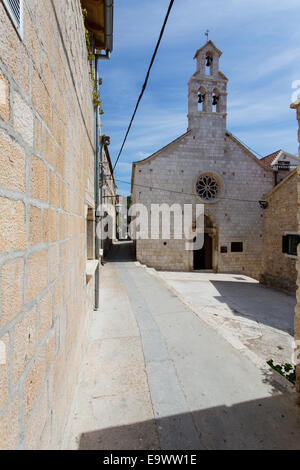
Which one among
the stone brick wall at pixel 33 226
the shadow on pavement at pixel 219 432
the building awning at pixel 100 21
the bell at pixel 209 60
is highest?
the bell at pixel 209 60

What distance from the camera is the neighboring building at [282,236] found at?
10578 millimetres

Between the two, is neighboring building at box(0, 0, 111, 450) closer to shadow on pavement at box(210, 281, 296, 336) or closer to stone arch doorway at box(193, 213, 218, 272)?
shadow on pavement at box(210, 281, 296, 336)

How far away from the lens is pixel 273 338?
5133mm

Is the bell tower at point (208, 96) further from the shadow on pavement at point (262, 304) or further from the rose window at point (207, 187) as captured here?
the shadow on pavement at point (262, 304)

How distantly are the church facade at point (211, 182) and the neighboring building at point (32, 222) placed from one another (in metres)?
13.0

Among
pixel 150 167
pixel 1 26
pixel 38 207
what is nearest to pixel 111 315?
pixel 38 207

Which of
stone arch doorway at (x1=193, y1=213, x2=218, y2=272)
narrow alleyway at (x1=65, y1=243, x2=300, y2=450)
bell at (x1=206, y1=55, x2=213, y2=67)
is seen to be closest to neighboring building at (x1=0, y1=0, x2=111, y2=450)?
narrow alleyway at (x1=65, y1=243, x2=300, y2=450)

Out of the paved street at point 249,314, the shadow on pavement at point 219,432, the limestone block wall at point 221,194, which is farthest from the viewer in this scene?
the limestone block wall at point 221,194

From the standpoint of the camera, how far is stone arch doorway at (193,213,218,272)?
15.8 meters

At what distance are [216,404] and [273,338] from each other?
10.4 ft

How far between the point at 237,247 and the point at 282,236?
15.3 ft

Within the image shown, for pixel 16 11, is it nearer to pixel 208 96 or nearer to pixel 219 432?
pixel 219 432

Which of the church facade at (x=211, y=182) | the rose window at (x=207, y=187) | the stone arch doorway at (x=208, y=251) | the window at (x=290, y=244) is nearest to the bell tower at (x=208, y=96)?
the church facade at (x=211, y=182)

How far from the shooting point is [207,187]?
15.9 metres
